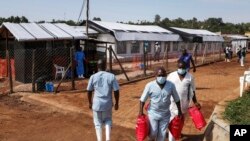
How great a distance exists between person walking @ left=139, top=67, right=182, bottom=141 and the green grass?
1.32 meters

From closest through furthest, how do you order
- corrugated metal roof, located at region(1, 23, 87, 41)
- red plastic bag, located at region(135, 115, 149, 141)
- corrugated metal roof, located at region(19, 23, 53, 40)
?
red plastic bag, located at region(135, 115, 149, 141), corrugated metal roof, located at region(1, 23, 87, 41), corrugated metal roof, located at region(19, 23, 53, 40)

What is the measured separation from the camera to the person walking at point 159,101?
273 inches

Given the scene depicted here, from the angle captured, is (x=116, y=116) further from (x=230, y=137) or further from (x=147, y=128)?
(x=230, y=137)

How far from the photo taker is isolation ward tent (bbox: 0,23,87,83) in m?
18.8

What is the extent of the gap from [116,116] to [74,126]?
1495 mm

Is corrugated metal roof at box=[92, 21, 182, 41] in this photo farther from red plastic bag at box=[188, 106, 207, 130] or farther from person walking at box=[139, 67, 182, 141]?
person walking at box=[139, 67, 182, 141]

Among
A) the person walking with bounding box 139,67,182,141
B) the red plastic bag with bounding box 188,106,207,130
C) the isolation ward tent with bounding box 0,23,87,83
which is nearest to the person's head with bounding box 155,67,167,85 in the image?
the person walking with bounding box 139,67,182,141

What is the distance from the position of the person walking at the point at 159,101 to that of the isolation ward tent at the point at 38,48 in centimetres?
1200

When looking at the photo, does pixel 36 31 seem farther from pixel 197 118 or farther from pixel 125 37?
pixel 125 37

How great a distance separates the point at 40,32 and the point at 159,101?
13977mm

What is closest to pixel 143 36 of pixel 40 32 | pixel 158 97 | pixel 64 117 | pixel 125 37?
pixel 125 37

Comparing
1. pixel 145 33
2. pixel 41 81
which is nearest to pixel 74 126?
pixel 41 81

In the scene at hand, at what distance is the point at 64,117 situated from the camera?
436 inches

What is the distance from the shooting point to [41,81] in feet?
50.2
